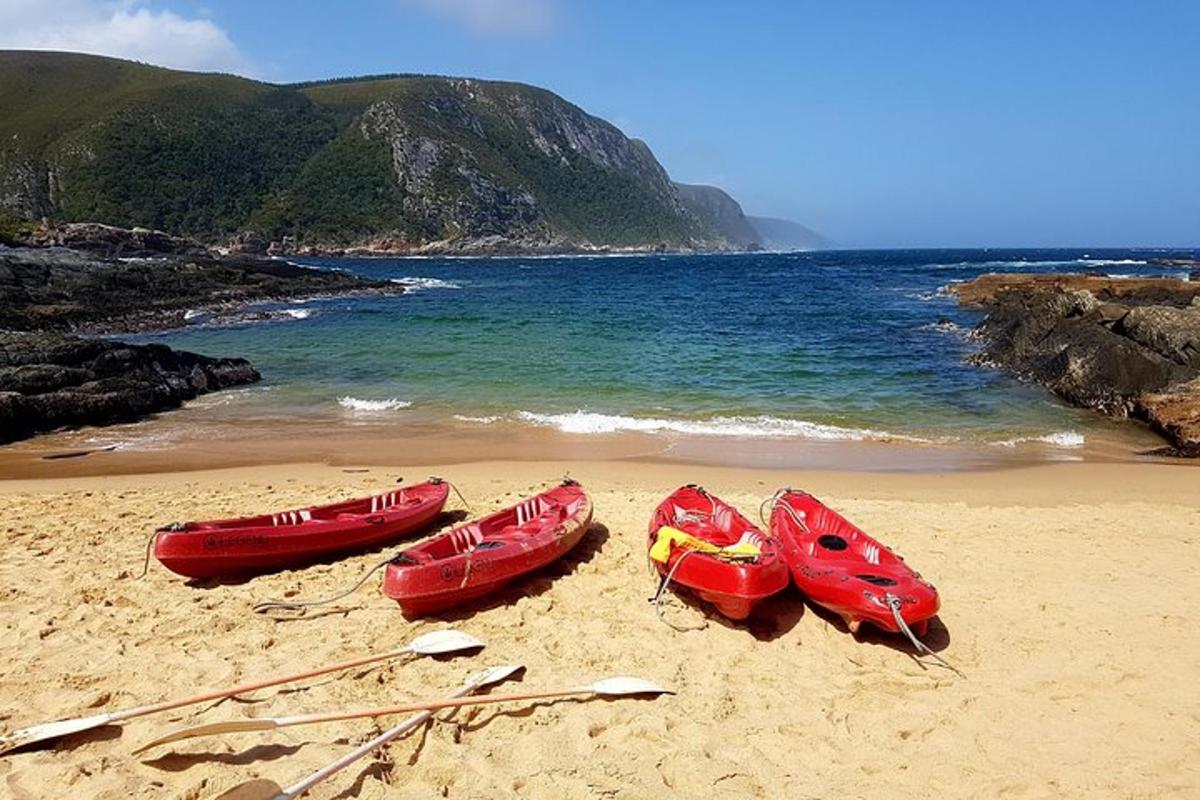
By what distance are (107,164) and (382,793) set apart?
11264 centimetres

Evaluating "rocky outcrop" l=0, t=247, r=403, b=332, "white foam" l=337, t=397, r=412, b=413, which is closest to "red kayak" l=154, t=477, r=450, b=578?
"white foam" l=337, t=397, r=412, b=413

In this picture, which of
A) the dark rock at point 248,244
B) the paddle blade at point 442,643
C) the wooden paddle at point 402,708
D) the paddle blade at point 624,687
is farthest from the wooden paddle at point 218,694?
the dark rock at point 248,244

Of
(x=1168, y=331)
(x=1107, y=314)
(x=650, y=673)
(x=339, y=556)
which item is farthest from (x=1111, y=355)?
(x=339, y=556)

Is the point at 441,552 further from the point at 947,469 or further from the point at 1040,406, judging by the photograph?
the point at 1040,406

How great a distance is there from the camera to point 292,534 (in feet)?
23.8

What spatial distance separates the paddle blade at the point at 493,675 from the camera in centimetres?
504

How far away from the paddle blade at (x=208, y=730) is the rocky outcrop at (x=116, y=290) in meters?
22.7

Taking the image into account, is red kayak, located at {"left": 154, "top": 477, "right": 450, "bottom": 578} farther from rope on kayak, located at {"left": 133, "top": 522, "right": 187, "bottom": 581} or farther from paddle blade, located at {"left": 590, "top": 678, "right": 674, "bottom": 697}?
paddle blade, located at {"left": 590, "top": 678, "right": 674, "bottom": 697}

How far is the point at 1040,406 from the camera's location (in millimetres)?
15578

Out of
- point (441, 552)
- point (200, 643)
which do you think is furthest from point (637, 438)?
point (200, 643)

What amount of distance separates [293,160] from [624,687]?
127890mm

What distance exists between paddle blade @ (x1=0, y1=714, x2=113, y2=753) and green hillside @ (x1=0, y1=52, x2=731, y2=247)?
330ft

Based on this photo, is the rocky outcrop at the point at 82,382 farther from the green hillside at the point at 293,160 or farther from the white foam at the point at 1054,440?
the green hillside at the point at 293,160

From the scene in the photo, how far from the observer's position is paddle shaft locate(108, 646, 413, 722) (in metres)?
4.49
